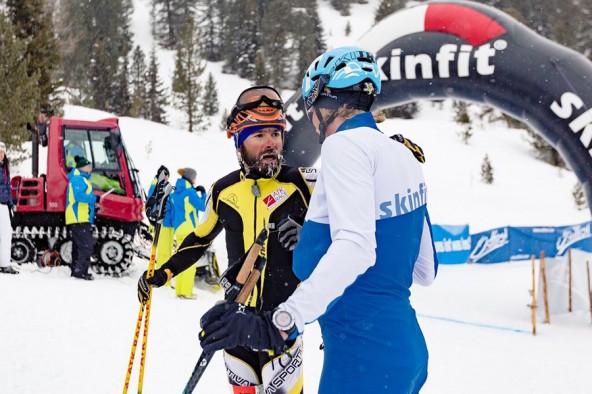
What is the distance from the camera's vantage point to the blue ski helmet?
2074mm

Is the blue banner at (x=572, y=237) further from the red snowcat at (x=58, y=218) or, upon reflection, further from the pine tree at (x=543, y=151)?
the pine tree at (x=543, y=151)

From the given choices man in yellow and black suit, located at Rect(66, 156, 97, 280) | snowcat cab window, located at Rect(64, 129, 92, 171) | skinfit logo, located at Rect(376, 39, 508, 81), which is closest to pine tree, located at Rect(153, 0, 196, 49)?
snowcat cab window, located at Rect(64, 129, 92, 171)

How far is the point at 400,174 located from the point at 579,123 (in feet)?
25.7

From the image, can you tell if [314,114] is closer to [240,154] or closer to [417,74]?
[240,154]

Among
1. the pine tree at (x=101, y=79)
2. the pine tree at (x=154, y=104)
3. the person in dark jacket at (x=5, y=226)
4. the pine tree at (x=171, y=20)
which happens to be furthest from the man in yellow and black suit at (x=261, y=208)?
the pine tree at (x=171, y=20)

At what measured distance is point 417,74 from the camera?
33.0ft

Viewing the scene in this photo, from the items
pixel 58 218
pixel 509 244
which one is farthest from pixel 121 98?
pixel 58 218

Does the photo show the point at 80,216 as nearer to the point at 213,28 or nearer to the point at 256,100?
the point at 256,100

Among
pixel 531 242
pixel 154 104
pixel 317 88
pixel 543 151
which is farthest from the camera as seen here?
pixel 154 104

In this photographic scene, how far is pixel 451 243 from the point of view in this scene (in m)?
17.3

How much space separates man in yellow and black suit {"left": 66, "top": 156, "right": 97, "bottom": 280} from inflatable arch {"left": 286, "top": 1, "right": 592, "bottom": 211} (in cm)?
355

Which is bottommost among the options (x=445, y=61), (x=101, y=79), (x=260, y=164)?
(x=260, y=164)

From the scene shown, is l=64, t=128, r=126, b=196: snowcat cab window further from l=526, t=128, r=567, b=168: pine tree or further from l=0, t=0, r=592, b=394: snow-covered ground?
l=526, t=128, r=567, b=168: pine tree

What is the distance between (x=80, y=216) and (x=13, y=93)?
12.6 metres
